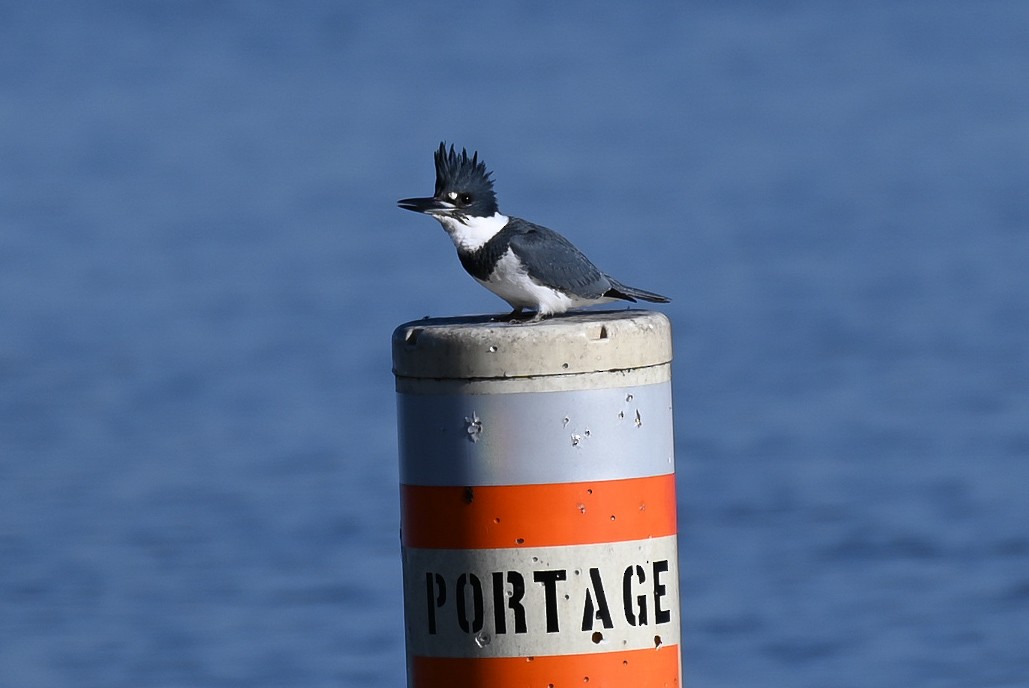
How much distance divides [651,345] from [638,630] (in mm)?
504

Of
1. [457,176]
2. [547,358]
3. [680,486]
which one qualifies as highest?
[457,176]

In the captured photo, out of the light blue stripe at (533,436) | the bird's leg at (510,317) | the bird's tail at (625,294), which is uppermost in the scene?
the bird's tail at (625,294)

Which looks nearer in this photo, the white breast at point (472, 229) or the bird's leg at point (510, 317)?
the bird's leg at point (510, 317)

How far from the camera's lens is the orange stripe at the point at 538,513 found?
3014mm

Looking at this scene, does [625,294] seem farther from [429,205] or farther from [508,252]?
[429,205]

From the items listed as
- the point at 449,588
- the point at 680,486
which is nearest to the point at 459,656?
A: the point at 449,588

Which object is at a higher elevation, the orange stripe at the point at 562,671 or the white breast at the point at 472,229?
the white breast at the point at 472,229

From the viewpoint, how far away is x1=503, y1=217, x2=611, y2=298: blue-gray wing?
372 cm

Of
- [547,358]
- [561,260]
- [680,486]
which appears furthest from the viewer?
[680,486]

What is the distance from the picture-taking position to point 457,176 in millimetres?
3908

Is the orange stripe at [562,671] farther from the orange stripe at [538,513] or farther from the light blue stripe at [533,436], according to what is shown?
the light blue stripe at [533,436]

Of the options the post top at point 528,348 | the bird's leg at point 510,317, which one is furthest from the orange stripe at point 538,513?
the bird's leg at point 510,317

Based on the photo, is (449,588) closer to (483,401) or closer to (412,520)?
(412,520)

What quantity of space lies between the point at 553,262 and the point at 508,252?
0.11m
